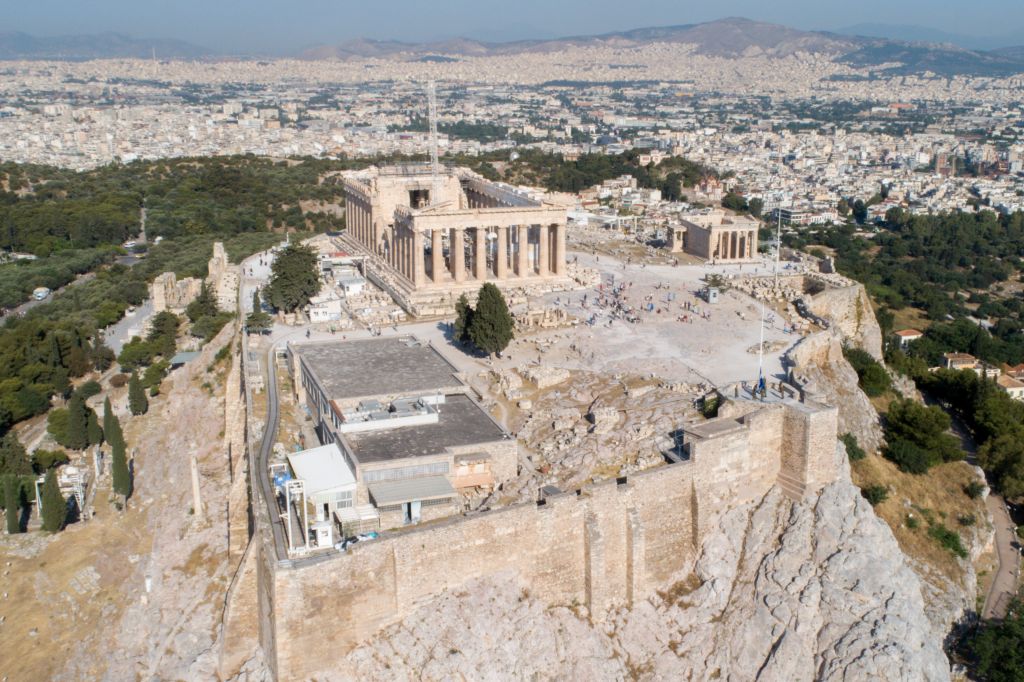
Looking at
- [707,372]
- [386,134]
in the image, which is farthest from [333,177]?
[386,134]

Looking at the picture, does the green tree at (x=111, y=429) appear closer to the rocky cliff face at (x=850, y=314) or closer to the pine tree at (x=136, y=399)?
the pine tree at (x=136, y=399)

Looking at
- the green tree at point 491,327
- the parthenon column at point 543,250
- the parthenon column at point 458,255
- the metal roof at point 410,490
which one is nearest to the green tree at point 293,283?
the parthenon column at point 458,255

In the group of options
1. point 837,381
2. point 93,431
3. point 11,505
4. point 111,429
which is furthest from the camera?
point 93,431

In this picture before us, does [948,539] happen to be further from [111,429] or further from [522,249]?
[111,429]

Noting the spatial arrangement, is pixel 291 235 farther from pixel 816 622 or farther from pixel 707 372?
pixel 816 622

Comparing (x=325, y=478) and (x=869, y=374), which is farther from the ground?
(x=325, y=478)

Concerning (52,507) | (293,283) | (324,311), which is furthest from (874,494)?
(52,507)

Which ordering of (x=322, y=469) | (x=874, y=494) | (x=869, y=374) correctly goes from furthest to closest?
(x=869, y=374) → (x=874, y=494) → (x=322, y=469)
